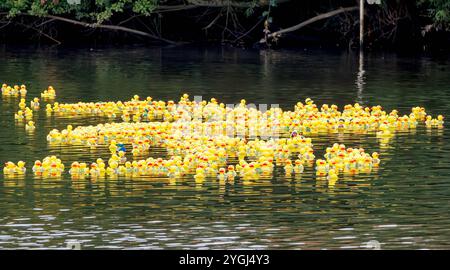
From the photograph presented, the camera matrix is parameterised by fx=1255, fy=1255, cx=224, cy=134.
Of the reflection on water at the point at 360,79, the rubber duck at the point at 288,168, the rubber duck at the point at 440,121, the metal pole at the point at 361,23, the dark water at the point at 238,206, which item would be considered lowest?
the dark water at the point at 238,206

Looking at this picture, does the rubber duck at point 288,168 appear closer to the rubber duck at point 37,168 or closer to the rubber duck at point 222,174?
the rubber duck at point 222,174

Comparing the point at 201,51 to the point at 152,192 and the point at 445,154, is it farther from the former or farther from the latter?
the point at 152,192

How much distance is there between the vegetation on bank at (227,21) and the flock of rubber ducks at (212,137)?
20.0 meters

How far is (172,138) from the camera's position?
79.2 feet

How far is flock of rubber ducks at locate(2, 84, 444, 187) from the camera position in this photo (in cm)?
2133

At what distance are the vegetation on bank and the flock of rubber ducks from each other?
65.6 feet

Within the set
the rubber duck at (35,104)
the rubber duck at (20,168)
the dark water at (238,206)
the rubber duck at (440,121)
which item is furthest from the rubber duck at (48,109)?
the rubber duck at (440,121)

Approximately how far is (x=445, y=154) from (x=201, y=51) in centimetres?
2959

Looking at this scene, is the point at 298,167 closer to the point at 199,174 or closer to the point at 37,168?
the point at 199,174

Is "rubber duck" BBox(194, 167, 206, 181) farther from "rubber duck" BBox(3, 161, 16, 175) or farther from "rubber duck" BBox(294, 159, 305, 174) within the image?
"rubber duck" BBox(3, 161, 16, 175)

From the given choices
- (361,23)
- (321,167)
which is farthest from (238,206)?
(361,23)

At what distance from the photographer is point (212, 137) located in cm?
2414

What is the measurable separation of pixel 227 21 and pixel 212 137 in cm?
3189

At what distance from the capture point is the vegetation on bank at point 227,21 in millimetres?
51469
